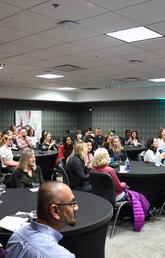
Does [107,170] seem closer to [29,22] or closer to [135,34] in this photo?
[135,34]

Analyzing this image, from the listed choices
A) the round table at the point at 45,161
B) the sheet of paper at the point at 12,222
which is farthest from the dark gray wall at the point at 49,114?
the sheet of paper at the point at 12,222

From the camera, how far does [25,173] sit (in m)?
4.02

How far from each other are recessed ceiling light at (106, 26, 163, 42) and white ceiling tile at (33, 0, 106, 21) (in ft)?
2.82

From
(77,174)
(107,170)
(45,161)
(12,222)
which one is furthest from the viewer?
(45,161)

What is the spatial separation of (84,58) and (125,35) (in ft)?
5.58

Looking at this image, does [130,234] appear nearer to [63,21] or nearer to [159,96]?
[63,21]

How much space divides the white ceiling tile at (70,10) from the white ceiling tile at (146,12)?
310mm

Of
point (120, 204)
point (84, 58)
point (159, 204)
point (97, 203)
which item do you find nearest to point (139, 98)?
point (84, 58)

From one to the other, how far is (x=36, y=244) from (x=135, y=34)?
377 centimetres

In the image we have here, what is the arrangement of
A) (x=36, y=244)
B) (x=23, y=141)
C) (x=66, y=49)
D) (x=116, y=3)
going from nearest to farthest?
1. (x=36, y=244)
2. (x=116, y=3)
3. (x=66, y=49)
4. (x=23, y=141)

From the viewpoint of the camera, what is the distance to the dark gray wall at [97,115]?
12.2 meters

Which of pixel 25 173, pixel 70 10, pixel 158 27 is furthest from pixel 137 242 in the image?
pixel 70 10

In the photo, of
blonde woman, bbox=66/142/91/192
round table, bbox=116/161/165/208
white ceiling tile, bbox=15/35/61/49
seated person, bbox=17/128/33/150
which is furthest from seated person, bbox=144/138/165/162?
seated person, bbox=17/128/33/150

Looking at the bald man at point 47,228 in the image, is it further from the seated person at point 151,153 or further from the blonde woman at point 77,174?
the seated person at point 151,153
